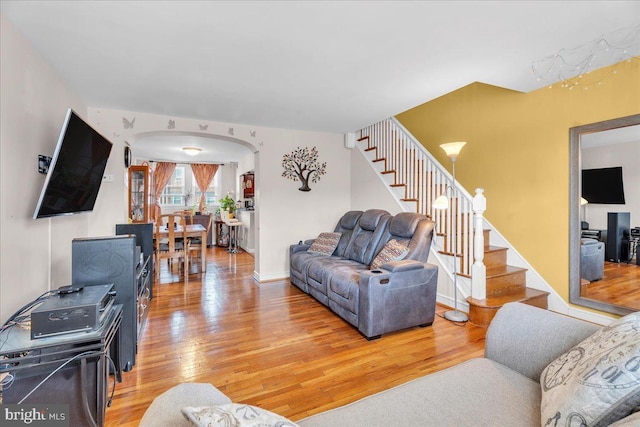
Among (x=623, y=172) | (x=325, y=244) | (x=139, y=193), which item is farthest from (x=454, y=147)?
(x=139, y=193)

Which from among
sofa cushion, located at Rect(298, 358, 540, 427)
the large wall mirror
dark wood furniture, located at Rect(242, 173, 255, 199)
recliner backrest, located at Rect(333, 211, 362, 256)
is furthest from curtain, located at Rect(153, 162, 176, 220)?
the large wall mirror

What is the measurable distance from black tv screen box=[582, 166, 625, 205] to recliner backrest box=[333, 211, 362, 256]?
8.13 feet

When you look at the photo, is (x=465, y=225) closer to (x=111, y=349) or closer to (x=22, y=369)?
(x=111, y=349)

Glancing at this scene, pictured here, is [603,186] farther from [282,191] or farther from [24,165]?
[24,165]

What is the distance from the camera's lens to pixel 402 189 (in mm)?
4121

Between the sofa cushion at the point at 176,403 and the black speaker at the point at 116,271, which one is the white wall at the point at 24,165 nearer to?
the black speaker at the point at 116,271

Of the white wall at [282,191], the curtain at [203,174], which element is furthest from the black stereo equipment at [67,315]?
the curtain at [203,174]

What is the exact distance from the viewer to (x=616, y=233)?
109 inches

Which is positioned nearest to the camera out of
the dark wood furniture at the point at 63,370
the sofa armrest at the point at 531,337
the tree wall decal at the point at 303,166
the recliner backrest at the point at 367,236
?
the sofa armrest at the point at 531,337

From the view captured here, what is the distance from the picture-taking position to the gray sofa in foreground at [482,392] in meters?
0.99

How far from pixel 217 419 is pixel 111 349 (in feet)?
6.59

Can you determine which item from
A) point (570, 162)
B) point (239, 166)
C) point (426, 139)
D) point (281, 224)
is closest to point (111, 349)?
point (281, 224)

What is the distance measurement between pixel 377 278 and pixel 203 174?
706 centimetres

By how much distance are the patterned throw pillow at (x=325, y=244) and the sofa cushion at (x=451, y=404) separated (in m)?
2.79
